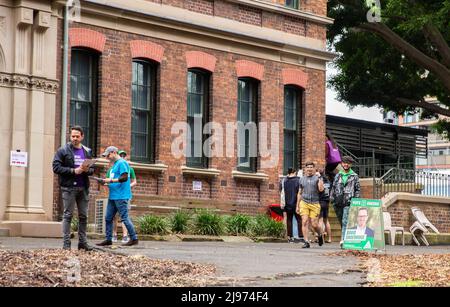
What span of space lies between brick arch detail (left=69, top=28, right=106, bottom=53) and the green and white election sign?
802cm

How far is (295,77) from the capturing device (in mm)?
26797

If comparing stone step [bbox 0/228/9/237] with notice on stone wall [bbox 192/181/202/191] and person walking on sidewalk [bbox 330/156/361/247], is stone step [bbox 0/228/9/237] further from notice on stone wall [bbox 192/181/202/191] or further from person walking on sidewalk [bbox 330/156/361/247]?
person walking on sidewalk [bbox 330/156/361/247]

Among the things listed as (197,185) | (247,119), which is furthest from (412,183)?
(197,185)

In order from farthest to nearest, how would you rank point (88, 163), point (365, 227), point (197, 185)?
point (197, 185) < point (365, 227) < point (88, 163)

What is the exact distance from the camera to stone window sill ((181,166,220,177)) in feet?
78.3

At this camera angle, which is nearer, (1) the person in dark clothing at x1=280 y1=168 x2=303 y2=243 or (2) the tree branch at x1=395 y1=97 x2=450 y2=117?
(1) the person in dark clothing at x1=280 y1=168 x2=303 y2=243

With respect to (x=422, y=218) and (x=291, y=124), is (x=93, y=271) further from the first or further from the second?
(x=422, y=218)

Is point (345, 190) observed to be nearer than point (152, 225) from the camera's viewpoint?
Yes

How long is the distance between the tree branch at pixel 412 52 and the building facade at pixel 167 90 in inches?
174

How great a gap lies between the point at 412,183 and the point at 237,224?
874cm

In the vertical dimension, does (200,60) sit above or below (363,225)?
above

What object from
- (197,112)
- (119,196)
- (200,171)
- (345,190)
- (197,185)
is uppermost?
(197,112)

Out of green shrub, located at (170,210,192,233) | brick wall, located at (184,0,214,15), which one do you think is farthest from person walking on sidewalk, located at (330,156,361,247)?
brick wall, located at (184,0,214,15)
